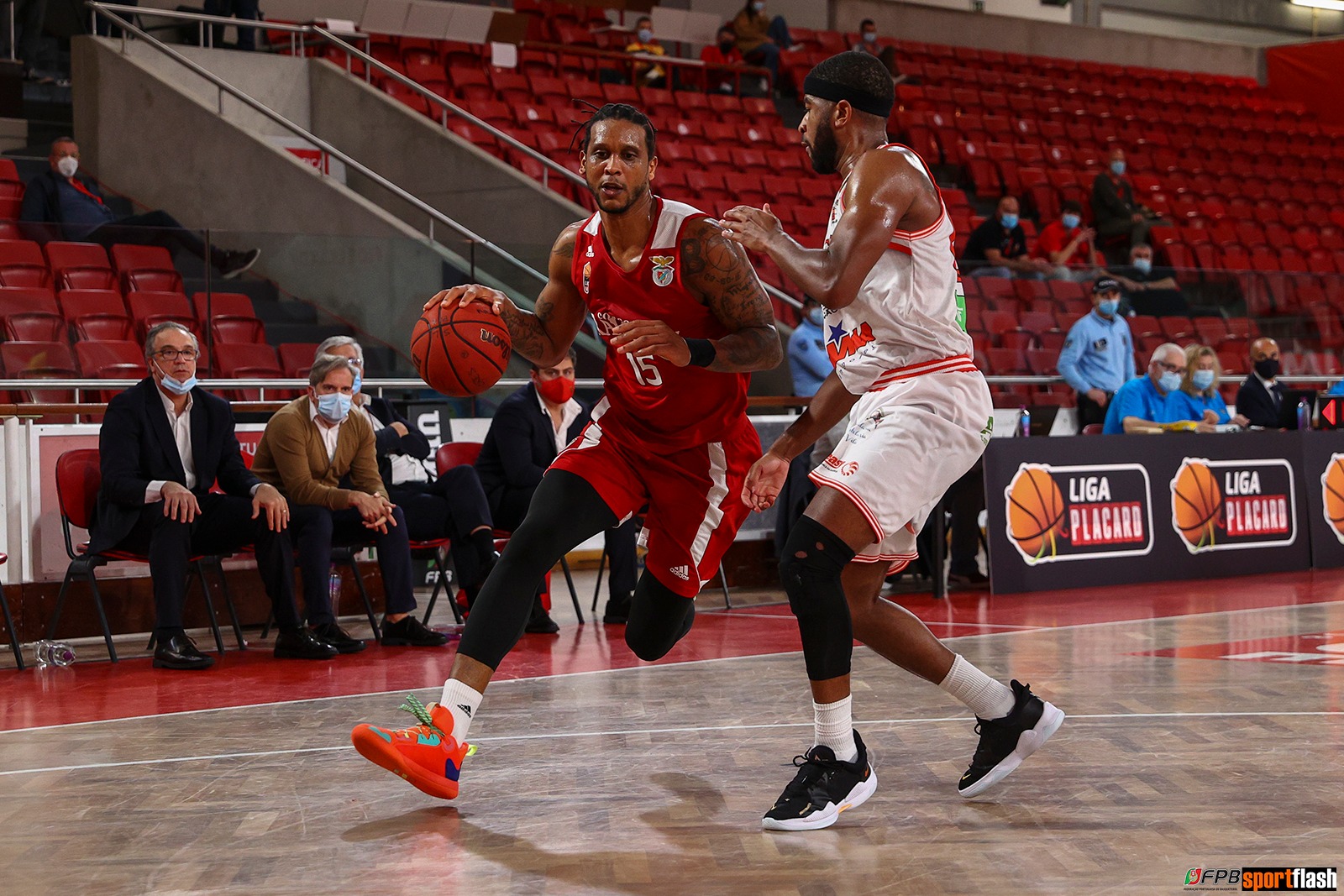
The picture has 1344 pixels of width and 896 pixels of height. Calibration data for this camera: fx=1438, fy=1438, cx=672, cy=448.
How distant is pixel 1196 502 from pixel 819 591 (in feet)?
23.2

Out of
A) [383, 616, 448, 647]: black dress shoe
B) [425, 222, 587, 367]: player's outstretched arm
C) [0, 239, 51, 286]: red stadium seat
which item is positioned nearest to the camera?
[425, 222, 587, 367]: player's outstretched arm

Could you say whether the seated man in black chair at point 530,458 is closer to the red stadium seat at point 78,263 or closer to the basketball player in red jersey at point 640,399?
the red stadium seat at point 78,263

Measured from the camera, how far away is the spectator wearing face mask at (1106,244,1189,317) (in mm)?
12469

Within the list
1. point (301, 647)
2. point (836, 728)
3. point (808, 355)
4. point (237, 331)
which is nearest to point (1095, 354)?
point (808, 355)

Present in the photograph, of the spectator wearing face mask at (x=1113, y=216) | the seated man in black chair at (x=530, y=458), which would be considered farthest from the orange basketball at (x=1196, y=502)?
the spectator wearing face mask at (x=1113, y=216)

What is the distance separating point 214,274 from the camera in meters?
9.27

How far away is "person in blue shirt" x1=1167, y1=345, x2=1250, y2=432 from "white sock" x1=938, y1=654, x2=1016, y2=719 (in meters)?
7.28

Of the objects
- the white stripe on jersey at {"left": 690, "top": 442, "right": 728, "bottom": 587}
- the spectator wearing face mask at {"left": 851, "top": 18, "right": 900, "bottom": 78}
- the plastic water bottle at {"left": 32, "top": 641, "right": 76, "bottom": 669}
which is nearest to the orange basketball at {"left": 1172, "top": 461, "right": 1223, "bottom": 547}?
the white stripe on jersey at {"left": 690, "top": 442, "right": 728, "bottom": 587}

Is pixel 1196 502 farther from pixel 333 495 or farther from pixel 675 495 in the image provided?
pixel 675 495

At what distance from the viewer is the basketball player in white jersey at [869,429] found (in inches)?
144

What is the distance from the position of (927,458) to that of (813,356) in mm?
7009

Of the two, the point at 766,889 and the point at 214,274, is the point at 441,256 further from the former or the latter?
the point at 766,889

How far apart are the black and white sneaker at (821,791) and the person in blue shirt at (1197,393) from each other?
772 cm

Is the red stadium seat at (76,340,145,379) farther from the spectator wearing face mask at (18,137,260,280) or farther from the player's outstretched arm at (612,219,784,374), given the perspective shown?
the player's outstretched arm at (612,219,784,374)
